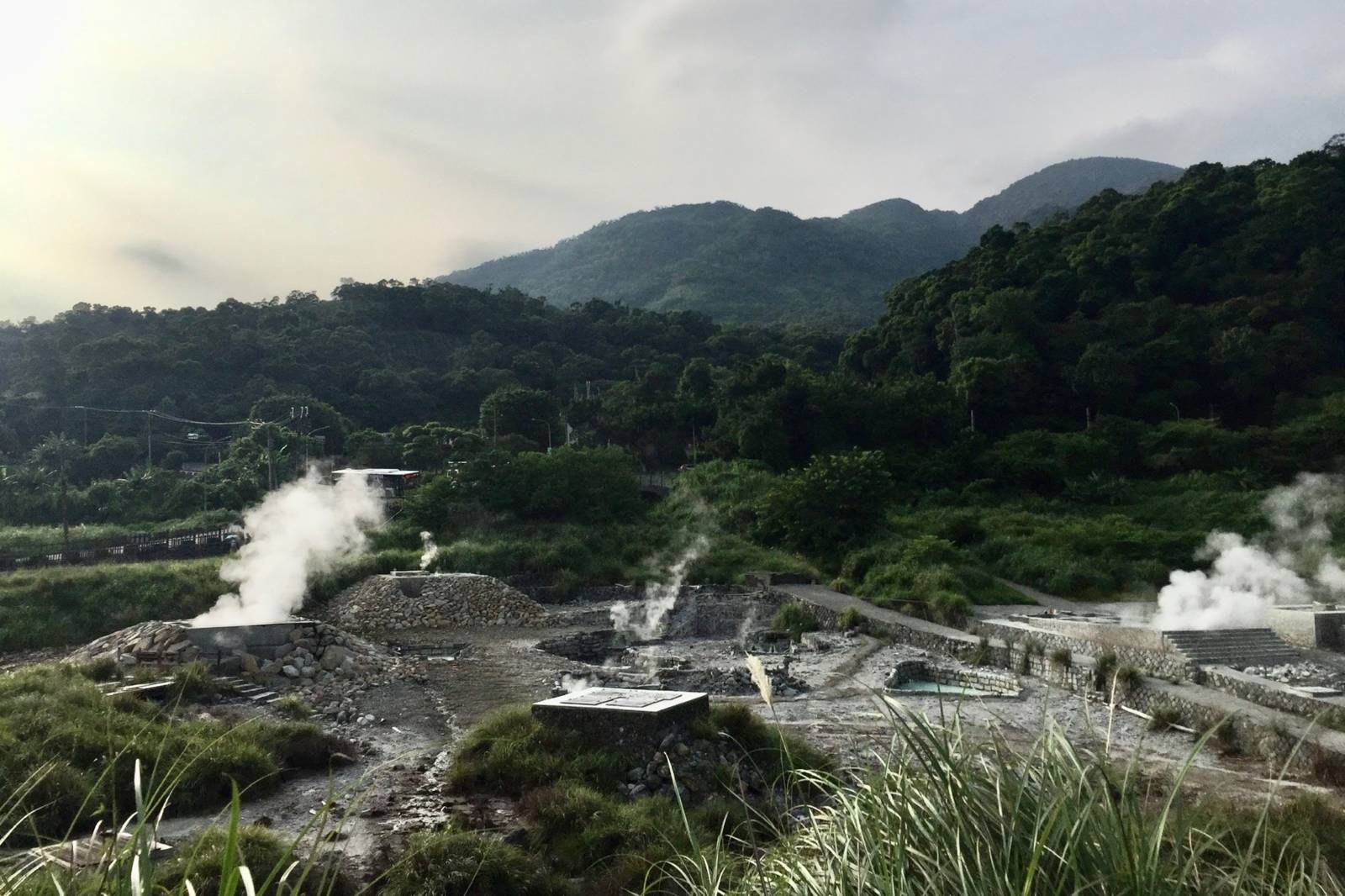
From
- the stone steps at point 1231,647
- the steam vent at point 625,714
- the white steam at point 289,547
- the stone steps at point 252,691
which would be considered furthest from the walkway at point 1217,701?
the white steam at point 289,547

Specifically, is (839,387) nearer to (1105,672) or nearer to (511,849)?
(1105,672)

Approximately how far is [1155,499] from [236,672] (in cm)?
2906

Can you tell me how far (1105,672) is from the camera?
13.8 metres

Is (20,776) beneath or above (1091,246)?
beneath

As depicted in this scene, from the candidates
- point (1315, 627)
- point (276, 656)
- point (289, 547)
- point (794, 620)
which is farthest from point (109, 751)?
point (289, 547)

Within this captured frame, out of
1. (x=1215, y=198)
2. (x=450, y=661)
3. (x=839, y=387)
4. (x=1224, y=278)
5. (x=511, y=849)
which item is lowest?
A: (x=450, y=661)

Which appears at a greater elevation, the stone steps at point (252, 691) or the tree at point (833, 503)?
the tree at point (833, 503)

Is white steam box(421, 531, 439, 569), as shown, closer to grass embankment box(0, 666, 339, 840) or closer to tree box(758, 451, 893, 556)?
tree box(758, 451, 893, 556)

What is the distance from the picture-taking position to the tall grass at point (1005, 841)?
2861 millimetres

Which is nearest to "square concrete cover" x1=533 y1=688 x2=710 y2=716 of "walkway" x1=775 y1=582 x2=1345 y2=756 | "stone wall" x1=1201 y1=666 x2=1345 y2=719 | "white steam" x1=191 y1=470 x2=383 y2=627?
"walkway" x1=775 y1=582 x2=1345 y2=756

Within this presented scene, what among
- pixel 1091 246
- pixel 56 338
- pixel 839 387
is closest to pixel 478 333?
pixel 56 338

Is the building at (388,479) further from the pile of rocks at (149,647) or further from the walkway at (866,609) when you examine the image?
the pile of rocks at (149,647)

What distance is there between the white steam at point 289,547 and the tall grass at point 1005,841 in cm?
1620

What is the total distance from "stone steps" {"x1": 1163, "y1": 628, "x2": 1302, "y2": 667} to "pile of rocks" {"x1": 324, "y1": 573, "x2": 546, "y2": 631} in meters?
15.9
